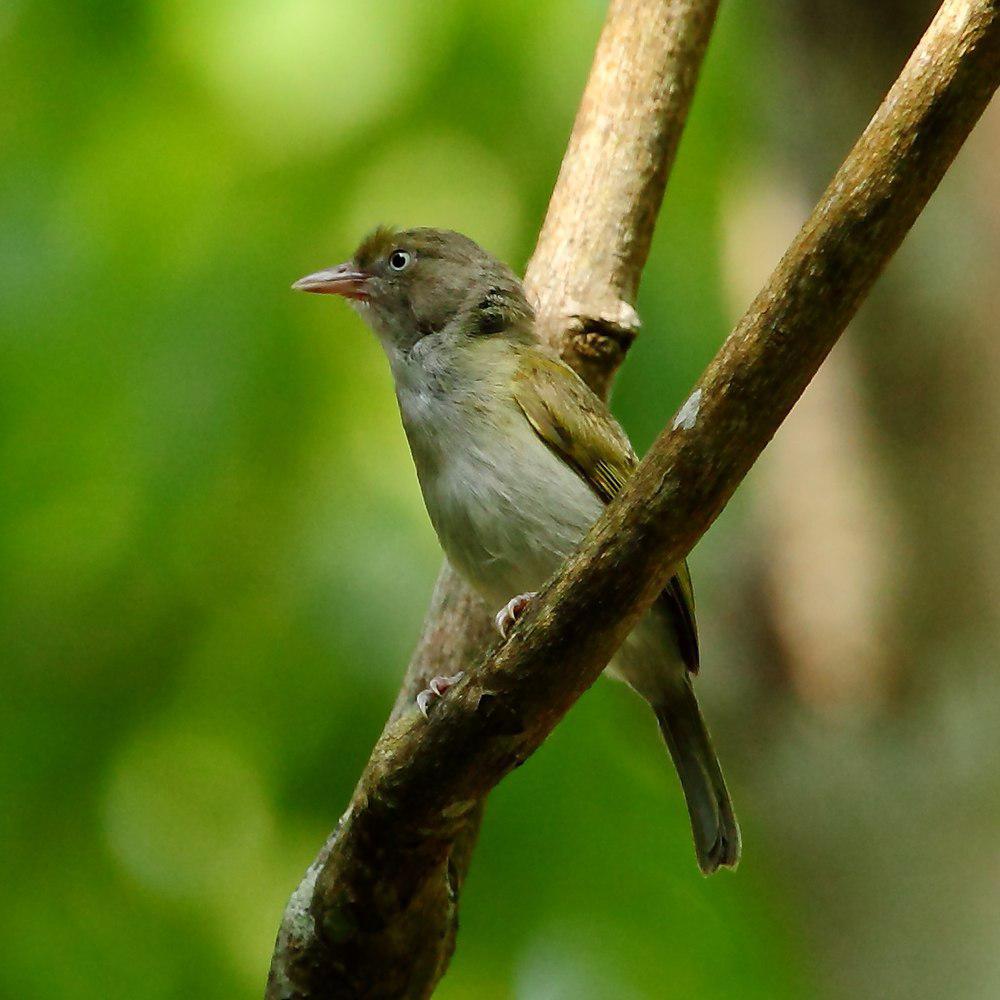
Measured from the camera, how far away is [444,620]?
417cm

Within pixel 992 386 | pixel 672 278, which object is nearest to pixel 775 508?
pixel 992 386

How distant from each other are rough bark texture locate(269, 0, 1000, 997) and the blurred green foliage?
1506 mm

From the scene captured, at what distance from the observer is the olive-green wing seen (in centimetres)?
384

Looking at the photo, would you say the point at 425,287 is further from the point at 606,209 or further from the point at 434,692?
the point at 434,692

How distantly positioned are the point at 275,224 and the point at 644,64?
1399 mm

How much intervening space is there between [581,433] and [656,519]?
4.29 ft

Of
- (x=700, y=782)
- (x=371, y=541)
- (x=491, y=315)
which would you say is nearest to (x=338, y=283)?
(x=491, y=315)

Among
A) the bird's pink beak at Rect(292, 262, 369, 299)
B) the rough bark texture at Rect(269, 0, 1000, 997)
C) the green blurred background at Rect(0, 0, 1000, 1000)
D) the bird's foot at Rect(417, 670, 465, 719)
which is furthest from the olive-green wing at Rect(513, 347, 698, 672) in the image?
the rough bark texture at Rect(269, 0, 1000, 997)

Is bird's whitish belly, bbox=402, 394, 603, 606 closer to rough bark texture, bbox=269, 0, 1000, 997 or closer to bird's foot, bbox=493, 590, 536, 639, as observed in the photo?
bird's foot, bbox=493, 590, 536, 639

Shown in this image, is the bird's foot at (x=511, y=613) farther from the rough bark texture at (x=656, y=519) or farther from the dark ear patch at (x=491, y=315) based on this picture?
the dark ear patch at (x=491, y=315)

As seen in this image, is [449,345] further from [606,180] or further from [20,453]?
[20,453]

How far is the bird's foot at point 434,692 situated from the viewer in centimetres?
297

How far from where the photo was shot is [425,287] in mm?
4504

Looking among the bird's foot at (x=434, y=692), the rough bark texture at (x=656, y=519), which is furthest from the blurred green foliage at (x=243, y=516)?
the rough bark texture at (x=656, y=519)
